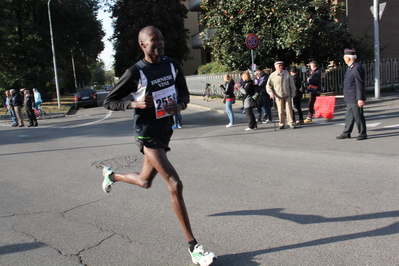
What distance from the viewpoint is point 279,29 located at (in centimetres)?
1744

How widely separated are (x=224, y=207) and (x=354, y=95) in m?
5.06

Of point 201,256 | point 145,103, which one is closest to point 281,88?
point 145,103

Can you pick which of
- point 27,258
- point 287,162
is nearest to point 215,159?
point 287,162

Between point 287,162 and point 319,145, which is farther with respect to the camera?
point 319,145

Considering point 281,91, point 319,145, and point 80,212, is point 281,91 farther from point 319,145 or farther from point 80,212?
point 80,212

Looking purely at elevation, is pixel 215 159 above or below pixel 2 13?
below

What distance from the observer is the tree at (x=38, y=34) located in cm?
2865

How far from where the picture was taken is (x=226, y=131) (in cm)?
1077

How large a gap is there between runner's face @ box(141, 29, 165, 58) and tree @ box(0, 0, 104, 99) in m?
27.5

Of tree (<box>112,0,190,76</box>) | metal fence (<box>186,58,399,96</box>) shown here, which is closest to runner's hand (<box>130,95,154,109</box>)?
metal fence (<box>186,58,399,96</box>)

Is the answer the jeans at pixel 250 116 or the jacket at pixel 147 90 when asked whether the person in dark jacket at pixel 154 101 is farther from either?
the jeans at pixel 250 116

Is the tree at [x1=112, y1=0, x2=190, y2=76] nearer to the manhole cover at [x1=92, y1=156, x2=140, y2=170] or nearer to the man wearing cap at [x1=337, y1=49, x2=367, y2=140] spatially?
the man wearing cap at [x1=337, y1=49, x2=367, y2=140]

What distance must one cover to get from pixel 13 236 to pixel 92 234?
0.86 m

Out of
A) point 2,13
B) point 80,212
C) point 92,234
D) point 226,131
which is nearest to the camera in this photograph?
point 92,234
